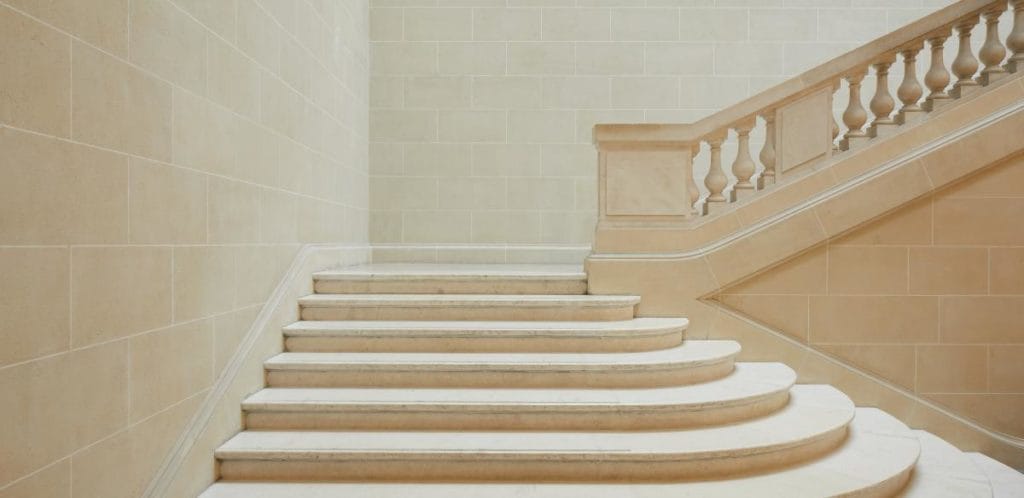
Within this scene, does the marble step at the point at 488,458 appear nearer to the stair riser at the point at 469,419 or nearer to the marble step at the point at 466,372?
the stair riser at the point at 469,419

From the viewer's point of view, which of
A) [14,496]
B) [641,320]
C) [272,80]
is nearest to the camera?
[14,496]

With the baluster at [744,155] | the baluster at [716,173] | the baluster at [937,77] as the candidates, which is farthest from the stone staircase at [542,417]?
the baluster at [937,77]

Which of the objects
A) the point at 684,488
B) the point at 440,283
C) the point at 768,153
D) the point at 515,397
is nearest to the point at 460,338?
the point at 515,397

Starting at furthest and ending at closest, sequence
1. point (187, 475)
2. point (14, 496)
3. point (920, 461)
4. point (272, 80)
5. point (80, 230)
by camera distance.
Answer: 1. point (272, 80)
2. point (920, 461)
3. point (187, 475)
4. point (80, 230)
5. point (14, 496)

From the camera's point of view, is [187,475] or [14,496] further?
[187,475]

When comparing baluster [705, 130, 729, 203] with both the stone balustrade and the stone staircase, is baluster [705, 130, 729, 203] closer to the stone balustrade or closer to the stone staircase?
the stone balustrade

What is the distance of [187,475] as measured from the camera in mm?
2592

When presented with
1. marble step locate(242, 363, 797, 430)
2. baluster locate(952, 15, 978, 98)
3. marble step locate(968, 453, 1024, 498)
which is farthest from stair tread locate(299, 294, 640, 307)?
baluster locate(952, 15, 978, 98)

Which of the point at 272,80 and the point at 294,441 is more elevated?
the point at 272,80

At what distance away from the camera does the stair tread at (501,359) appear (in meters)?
3.48

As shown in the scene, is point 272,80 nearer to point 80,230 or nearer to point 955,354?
point 80,230

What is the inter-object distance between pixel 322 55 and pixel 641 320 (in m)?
2.94

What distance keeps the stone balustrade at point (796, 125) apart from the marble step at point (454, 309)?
2.19 feet

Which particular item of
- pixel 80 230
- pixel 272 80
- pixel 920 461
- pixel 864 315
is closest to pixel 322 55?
pixel 272 80
